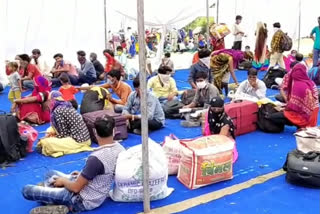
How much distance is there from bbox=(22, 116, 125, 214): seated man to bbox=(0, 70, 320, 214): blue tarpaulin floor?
0.59ft

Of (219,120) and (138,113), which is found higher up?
(219,120)

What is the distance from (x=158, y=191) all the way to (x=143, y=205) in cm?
23

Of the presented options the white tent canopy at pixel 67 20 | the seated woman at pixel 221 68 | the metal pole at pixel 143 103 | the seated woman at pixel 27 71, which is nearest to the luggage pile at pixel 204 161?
the metal pole at pixel 143 103

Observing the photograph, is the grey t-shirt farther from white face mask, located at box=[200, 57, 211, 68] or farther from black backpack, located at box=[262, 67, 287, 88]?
black backpack, located at box=[262, 67, 287, 88]

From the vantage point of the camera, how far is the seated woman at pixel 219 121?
5.16m

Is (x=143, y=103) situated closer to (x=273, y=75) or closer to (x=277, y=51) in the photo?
(x=273, y=75)

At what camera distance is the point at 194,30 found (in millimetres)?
22938

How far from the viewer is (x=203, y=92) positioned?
22.7 ft

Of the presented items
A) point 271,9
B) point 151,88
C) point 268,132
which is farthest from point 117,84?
point 271,9

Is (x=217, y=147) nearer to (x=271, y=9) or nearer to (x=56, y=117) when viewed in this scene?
(x=56, y=117)

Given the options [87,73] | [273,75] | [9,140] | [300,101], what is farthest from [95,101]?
[273,75]

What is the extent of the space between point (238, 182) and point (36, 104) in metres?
3.87

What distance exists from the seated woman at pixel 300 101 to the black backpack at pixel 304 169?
4.99 feet

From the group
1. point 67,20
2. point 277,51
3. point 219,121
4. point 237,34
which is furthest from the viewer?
point 237,34
